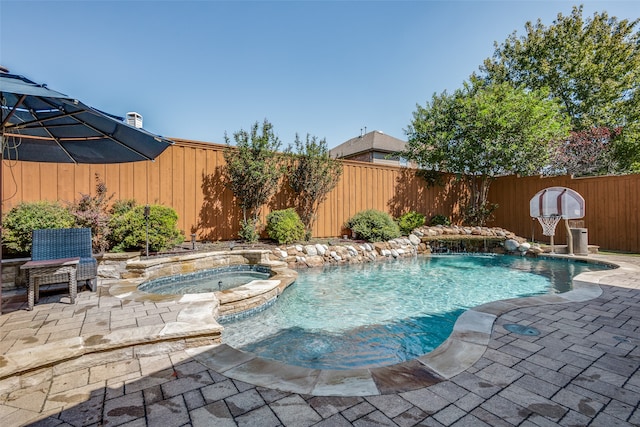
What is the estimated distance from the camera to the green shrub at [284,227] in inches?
288

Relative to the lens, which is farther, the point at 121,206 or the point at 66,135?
the point at 121,206

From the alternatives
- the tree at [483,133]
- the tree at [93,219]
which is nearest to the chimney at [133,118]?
the tree at [93,219]

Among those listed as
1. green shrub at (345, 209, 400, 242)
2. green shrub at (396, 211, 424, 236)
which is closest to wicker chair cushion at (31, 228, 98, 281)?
green shrub at (345, 209, 400, 242)

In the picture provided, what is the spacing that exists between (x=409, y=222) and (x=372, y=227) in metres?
2.00

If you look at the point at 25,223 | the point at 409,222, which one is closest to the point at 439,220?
the point at 409,222

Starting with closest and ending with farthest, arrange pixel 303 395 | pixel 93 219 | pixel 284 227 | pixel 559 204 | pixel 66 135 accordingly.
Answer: pixel 303 395 → pixel 66 135 → pixel 93 219 → pixel 284 227 → pixel 559 204

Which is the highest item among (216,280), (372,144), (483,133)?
(372,144)

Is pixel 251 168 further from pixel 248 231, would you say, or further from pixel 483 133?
pixel 483 133

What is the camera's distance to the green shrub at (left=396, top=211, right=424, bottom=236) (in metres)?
10.0

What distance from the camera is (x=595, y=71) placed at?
1297 cm

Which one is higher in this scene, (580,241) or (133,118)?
(133,118)

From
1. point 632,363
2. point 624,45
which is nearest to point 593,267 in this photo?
point 632,363

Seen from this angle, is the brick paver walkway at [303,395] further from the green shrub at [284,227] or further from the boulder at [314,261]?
the green shrub at [284,227]

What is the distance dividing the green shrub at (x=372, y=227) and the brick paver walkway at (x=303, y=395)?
19.9ft
